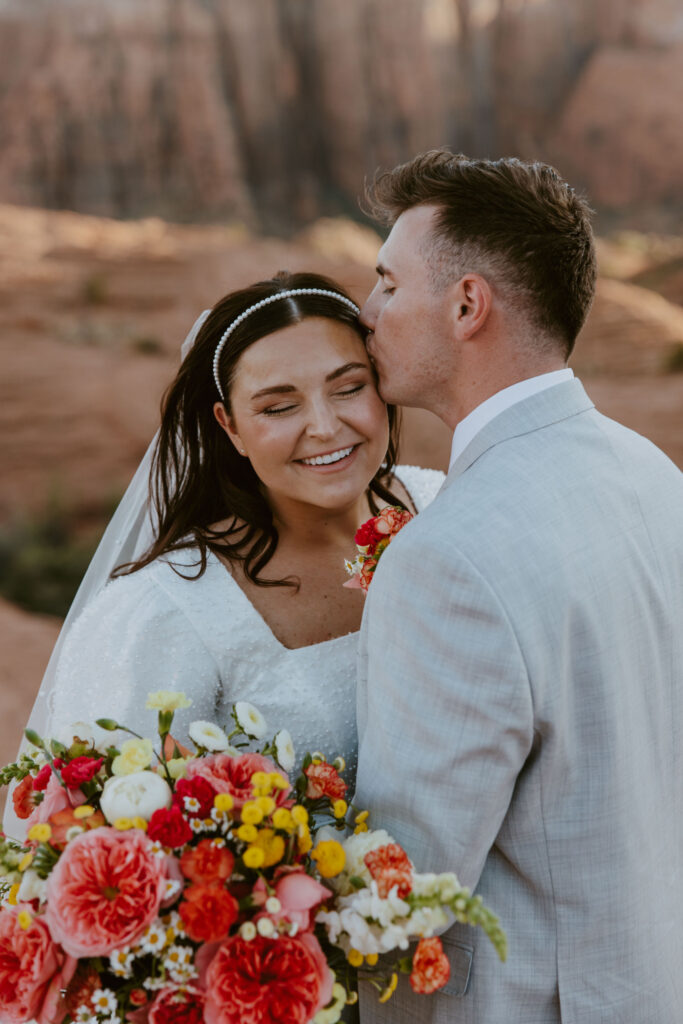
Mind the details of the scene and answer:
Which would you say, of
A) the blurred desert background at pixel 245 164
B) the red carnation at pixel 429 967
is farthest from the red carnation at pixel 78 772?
the blurred desert background at pixel 245 164

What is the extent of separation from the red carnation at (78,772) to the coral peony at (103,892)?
0.59 feet

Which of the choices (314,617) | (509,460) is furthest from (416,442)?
(509,460)

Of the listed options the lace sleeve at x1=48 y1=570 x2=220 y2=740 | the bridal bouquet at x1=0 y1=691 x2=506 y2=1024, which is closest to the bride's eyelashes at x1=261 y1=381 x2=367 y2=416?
the lace sleeve at x1=48 y1=570 x2=220 y2=740

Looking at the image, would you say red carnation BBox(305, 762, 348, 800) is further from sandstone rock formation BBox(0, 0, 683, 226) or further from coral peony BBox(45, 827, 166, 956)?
sandstone rock formation BBox(0, 0, 683, 226)

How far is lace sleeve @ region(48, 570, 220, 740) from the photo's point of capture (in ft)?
8.18

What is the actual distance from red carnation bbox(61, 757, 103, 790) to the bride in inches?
22.1

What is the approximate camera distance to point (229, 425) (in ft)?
9.55

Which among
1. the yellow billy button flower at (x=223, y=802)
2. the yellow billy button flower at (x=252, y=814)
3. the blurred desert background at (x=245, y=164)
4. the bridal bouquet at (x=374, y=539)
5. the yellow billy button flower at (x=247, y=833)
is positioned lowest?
the yellow billy button flower at (x=247, y=833)

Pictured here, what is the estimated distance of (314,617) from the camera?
291 cm

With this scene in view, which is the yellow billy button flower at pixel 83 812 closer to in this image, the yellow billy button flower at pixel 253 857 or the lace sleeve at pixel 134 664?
the yellow billy button flower at pixel 253 857

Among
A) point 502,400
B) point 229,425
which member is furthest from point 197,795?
point 229,425

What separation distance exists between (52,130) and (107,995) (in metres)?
24.0

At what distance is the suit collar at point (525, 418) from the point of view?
211 centimetres

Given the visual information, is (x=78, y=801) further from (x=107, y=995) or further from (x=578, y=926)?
(x=578, y=926)
